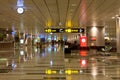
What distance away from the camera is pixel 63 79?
9883 millimetres

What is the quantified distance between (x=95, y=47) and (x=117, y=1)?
24.0 m

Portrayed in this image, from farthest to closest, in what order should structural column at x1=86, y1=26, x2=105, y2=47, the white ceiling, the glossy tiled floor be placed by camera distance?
structural column at x1=86, y1=26, x2=105, y2=47 < the white ceiling < the glossy tiled floor

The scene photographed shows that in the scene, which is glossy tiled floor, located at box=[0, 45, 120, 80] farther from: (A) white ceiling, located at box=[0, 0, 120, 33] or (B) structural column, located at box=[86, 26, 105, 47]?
(B) structural column, located at box=[86, 26, 105, 47]

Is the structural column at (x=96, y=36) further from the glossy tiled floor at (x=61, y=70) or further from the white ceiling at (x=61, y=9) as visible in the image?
the glossy tiled floor at (x=61, y=70)

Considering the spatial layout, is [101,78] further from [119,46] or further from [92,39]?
[92,39]

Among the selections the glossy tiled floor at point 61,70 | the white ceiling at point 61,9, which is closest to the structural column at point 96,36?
the white ceiling at point 61,9

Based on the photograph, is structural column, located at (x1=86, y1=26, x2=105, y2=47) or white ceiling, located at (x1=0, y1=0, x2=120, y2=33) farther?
structural column, located at (x1=86, y1=26, x2=105, y2=47)

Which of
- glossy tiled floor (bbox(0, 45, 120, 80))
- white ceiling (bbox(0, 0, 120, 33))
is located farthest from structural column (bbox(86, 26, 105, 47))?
glossy tiled floor (bbox(0, 45, 120, 80))

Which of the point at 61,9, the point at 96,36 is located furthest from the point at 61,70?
the point at 96,36

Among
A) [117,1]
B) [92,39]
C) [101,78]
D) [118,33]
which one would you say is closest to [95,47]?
[92,39]

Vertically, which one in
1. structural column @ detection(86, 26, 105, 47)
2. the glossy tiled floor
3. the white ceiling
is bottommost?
the glossy tiled floor

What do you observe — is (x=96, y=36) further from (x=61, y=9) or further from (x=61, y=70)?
(x=61, y=70)

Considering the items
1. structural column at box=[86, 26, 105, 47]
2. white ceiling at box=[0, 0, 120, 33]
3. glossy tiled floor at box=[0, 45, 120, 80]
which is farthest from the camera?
structural column at box=[86, 26, 105, 47]

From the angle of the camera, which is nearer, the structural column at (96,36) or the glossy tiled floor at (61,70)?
the glossy tiled floor at (61,70)
